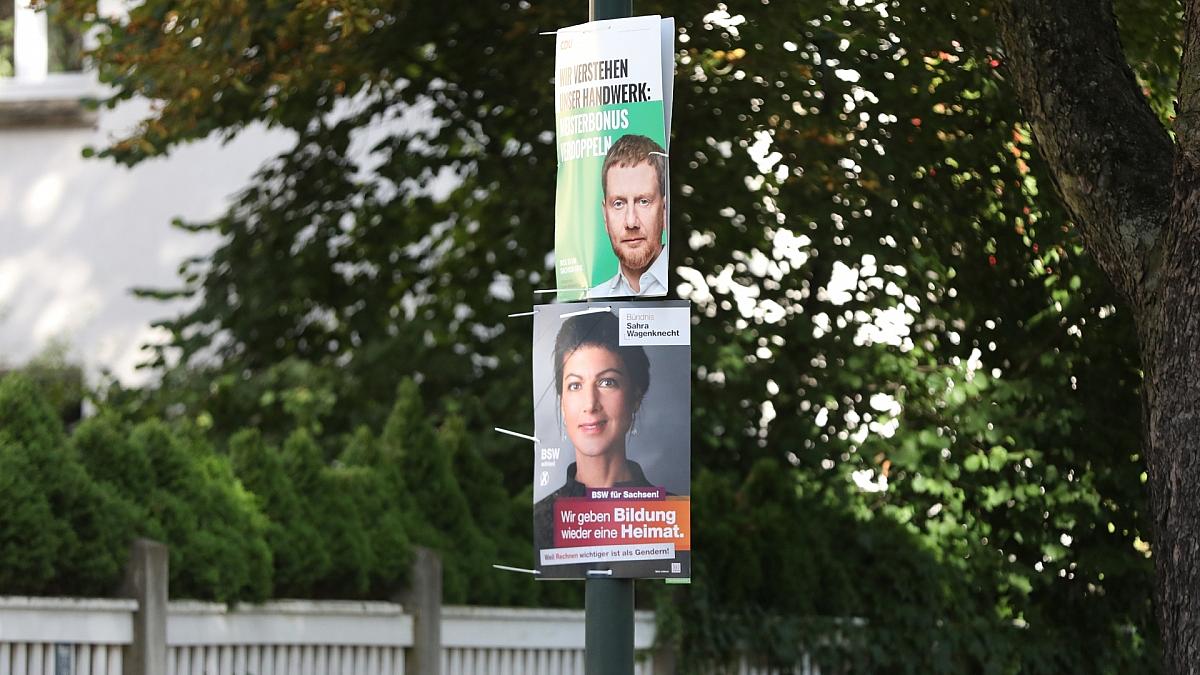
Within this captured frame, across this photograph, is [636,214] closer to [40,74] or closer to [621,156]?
[621,156]

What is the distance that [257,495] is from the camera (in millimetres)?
8281

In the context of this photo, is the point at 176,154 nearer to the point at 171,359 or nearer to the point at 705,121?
the point at 171,359

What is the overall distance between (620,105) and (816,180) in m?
5.36

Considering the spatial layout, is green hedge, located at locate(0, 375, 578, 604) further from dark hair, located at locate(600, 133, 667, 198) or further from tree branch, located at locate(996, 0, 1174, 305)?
tree branch, located at locate(996, 0, 1174, 305)

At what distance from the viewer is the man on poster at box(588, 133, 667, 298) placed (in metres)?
5.44

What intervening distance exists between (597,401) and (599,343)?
171mm

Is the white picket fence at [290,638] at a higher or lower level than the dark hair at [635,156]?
lower

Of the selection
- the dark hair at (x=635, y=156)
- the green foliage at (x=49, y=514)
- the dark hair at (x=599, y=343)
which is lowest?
the green foliage at (x=49, y=514)

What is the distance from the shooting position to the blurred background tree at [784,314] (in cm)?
983

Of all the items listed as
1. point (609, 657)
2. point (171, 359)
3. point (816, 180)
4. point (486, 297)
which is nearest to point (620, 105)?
point (609, 657)

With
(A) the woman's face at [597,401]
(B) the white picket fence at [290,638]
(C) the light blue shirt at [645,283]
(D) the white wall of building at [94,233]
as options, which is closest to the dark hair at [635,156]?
(C) the light blue shirt at [645,283]

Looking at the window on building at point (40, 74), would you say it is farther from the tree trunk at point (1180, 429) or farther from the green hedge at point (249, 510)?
the tree trunk at point (1180, 429)

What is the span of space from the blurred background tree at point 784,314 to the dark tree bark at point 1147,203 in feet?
5.73

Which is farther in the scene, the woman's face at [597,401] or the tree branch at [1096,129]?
the tree branch at [1096,129]
